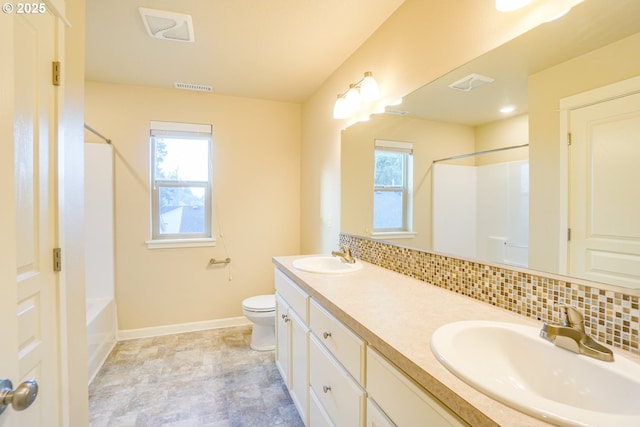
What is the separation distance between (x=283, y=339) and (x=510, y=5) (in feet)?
6.87

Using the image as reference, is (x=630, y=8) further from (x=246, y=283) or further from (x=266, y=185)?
(x=246, y=283)

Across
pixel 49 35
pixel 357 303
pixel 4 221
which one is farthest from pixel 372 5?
pixel 4 221

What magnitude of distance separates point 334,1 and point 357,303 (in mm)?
1641

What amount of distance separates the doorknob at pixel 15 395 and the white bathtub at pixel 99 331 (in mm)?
1839

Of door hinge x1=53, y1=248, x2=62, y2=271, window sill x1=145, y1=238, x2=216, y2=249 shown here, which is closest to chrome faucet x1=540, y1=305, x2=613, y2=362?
door hinge x1=53, y1=248, x2=62, y2=271

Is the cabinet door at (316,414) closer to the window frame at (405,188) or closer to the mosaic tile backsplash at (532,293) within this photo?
the mosaic tile backsplash at (532,293)

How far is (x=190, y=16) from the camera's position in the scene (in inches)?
70.8

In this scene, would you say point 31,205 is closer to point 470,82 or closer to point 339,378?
point 339,378

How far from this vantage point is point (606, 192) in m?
0.87

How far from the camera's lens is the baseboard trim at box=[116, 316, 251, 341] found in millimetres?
2855

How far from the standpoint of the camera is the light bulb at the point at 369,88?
189cm

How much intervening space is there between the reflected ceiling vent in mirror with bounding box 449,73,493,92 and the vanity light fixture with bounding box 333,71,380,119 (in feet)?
1.91

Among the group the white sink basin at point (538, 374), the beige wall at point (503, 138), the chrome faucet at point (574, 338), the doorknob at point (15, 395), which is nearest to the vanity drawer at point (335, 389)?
the white sink basin at point (538, 374)

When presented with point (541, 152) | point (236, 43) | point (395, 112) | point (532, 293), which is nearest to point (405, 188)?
point (395, 112)
